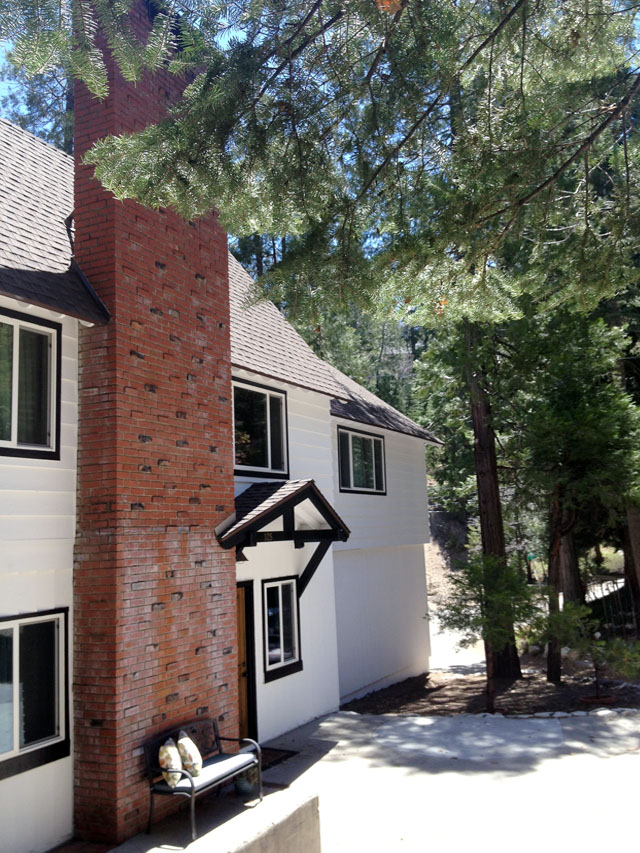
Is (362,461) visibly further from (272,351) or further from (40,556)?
(40,556)

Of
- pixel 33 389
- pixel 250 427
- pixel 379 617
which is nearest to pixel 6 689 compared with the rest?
pixel 33 389

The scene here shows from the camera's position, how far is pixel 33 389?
6.94 meters

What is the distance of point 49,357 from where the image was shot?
7074 millimetres

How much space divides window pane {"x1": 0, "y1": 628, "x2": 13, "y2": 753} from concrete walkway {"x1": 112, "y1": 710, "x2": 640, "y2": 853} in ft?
4.41

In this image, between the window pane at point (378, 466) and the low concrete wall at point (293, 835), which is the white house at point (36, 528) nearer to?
the low concrete wall at point (293, 835)

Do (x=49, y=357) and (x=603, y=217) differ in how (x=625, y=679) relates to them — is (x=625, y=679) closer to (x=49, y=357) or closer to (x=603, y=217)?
(x=603, y=217)

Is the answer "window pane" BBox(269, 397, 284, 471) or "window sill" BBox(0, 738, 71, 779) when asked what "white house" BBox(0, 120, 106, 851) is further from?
"window pane" BBox(269, 397, 284, 471)

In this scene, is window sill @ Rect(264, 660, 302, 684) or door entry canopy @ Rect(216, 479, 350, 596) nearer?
door entry canopy @ Rect(216, 479, 350, 596)

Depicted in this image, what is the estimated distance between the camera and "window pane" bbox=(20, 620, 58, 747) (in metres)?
6.45

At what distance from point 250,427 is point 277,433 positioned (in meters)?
0.77

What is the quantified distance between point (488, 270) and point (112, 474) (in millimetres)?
4113

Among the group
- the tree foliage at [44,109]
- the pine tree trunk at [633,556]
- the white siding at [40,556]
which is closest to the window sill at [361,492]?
the pine tree trunk at [633,556]

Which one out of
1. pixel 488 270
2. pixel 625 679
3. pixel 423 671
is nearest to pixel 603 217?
pixel 488 270

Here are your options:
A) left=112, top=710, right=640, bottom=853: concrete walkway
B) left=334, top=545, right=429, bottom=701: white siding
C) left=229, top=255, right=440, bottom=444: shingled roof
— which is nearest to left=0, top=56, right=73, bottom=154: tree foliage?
left=229, top=255, right=440, bottom=444: shingled roof
